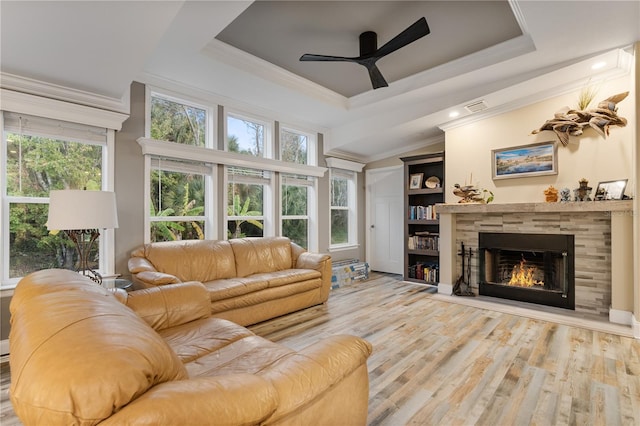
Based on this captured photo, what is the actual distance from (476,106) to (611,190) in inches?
70.5

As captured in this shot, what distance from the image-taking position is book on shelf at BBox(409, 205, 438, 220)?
521 centimetres

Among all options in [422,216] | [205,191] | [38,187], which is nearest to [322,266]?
[205,191]

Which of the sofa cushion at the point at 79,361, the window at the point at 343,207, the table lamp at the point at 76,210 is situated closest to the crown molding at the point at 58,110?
the table lamp at the point at 76,210

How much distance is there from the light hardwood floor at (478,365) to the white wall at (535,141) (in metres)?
1.70

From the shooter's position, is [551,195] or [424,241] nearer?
[551,195]

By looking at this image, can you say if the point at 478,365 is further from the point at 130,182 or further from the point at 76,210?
the point at 130,182

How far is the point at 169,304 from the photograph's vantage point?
2.14 metres

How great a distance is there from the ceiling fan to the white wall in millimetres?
2057

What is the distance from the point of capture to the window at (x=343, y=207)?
6.12 m

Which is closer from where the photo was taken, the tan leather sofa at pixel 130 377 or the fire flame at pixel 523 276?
the tan leather sofa at pixel 130 377

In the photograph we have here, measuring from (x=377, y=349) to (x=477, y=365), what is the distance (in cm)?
80

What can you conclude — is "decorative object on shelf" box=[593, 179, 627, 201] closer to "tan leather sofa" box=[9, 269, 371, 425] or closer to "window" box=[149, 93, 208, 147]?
"tan leather sofa" box=[9, 269, 371, 425]

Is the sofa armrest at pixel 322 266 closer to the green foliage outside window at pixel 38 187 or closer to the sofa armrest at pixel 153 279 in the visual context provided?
the sofa armrest at pixel 153 279

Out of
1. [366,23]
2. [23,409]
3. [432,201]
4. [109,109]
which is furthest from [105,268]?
[432,201]
